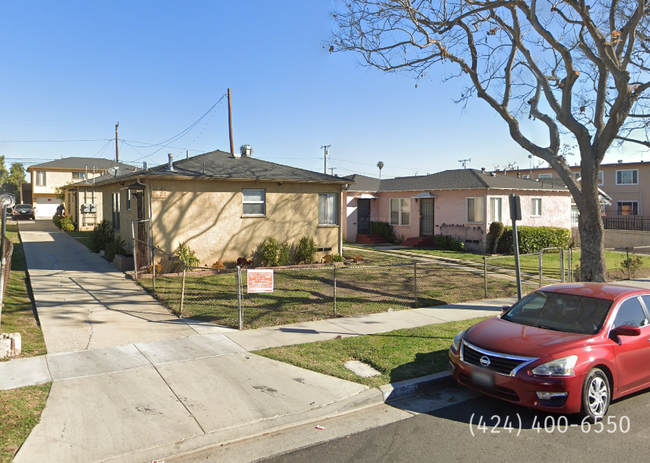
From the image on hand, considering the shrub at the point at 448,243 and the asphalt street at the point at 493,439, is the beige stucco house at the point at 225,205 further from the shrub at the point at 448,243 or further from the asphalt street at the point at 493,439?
the asphalt street at the point at 493,439

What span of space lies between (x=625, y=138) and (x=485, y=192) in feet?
26.5

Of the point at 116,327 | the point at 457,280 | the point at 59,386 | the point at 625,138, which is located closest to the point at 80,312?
the point at 116,327

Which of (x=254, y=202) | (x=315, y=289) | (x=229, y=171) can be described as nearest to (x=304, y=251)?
(x=254, y=202)

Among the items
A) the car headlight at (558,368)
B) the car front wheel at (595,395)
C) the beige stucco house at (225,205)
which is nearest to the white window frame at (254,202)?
the beige stucco house at (225,205)

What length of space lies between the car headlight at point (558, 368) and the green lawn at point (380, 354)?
1858 mm

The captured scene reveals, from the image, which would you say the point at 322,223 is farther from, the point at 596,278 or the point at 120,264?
the point at 596,278

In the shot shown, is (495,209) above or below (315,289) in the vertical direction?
above

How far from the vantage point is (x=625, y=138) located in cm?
1527

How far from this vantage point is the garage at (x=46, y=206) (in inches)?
1855

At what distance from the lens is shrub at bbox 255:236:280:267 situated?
16.8m

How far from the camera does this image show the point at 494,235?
22.6m

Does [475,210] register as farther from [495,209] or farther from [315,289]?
[315,289]

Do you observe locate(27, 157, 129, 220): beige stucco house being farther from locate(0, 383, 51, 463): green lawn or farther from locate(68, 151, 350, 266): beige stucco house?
locate(0, 383, 51, 463): green lawn

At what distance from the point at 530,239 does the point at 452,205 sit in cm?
399
